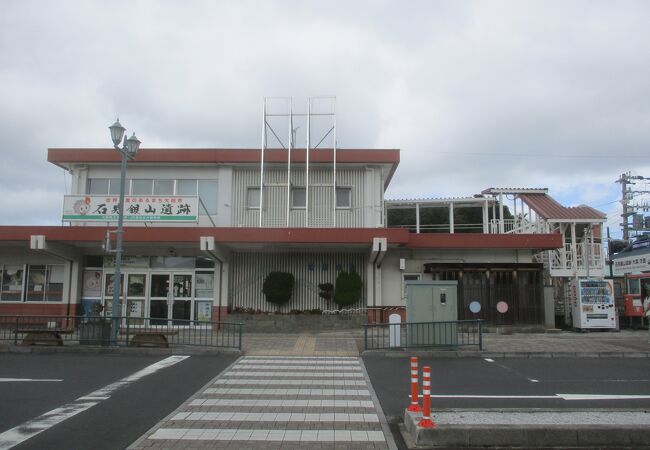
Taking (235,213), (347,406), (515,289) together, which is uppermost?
(235,213)

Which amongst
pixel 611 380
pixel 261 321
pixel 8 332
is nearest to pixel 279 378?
pixel 611 380

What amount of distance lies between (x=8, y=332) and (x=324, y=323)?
34.4 feet

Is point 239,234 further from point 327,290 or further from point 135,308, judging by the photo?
point 135,308

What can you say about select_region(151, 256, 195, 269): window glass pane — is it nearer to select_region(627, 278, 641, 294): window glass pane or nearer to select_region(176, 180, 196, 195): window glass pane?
select_region(176, 180, 196, 195): window glass pane

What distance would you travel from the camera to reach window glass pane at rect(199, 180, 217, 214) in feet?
73.9

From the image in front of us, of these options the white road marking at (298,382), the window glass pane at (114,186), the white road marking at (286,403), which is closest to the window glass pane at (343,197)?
the window glass pane at (114,186)

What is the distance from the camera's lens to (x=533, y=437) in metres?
6.49

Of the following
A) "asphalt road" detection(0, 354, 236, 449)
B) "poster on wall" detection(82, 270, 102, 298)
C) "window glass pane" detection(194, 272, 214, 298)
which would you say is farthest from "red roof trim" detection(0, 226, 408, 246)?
"asphalt road" detection(0, 354, 236, 449)

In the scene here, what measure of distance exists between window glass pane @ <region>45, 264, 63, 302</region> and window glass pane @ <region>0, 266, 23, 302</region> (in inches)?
44.2

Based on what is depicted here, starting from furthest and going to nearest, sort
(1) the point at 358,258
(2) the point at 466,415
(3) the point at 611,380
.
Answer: (1) the point at 358,258
(3) the point at 611,380
(2) the point at 466,415

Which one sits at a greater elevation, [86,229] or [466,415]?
[86,229]

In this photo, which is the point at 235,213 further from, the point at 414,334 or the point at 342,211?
the point at 414,334

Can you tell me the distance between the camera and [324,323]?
67.1 feet

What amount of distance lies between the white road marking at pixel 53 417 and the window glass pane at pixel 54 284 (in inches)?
504
